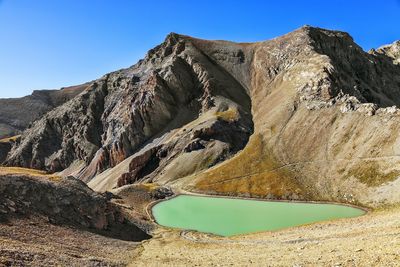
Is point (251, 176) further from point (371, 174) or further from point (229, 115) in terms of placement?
point (229, 115)

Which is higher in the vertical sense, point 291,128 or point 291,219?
point 291,128

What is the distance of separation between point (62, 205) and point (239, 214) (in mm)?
44043

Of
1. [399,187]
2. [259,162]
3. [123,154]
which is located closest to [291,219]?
[399,187]

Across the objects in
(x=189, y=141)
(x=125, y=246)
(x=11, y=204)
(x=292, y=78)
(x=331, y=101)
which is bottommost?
(x=125, y=246)

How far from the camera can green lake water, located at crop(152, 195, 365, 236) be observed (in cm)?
8106

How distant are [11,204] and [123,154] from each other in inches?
5329

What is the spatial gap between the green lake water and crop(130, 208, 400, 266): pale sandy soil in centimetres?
1239

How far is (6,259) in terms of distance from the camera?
3475 cm

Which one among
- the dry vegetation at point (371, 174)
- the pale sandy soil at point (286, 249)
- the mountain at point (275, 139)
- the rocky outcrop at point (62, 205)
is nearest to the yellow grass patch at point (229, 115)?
the mountain at point (275, 139)

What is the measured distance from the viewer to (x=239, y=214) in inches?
3716

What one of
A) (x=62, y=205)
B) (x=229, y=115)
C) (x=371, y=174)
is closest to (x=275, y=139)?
(x=229, y=115)

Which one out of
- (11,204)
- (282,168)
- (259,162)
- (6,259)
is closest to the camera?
(6,259)

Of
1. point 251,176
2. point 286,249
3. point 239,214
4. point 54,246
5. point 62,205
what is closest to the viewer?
point 286,249

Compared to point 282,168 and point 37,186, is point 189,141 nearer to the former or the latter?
point 282,168
